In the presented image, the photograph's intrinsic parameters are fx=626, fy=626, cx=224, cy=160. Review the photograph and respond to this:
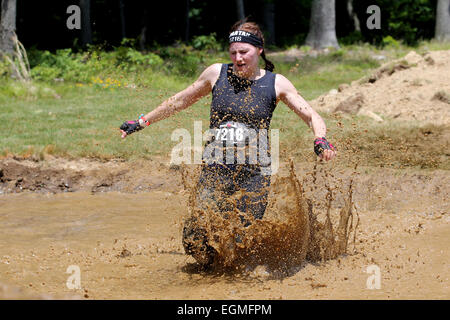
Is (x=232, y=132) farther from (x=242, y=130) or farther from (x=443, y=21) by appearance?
(x=443, y=21)

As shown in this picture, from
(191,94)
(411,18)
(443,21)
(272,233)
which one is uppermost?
(411,18)

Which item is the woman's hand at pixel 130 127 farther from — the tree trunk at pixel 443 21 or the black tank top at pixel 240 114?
the tree trunk at pixel 443 21

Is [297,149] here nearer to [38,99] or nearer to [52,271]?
[52,271]

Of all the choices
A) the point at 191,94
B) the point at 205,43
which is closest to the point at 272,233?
the point at 191,94

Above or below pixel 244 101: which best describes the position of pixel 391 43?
above

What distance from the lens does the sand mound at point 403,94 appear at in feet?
36.3

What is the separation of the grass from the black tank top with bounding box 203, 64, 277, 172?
130 cm

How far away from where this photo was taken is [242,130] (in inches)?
181

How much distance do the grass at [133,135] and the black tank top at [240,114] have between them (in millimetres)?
A: 1301

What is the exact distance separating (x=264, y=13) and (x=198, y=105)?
16.9 m

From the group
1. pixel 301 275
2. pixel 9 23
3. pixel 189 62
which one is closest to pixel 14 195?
pixel 301 275

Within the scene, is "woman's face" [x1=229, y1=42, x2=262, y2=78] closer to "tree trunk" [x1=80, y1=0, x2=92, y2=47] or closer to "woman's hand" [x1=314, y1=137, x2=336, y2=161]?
"woman's hand" [x1=314, y1=137, x2=336, y2=161]

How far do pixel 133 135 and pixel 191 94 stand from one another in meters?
5.04

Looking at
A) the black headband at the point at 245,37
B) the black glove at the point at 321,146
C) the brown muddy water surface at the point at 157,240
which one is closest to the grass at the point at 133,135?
the brown muddy water surface at the point at 157,240
